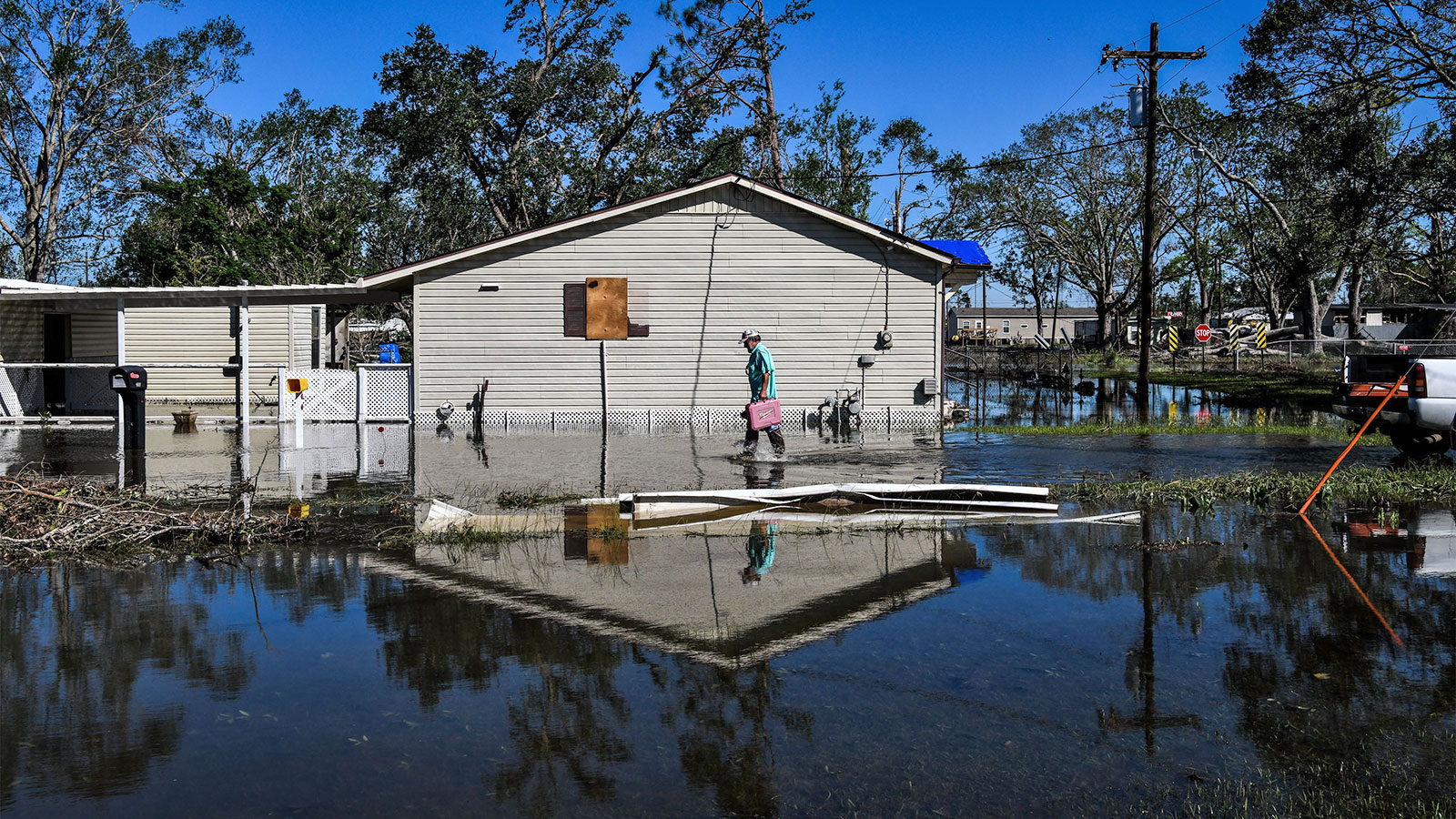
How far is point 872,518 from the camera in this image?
31.6ft

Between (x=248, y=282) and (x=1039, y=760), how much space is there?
3871cm

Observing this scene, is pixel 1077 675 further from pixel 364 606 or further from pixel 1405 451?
pixel 1405 451

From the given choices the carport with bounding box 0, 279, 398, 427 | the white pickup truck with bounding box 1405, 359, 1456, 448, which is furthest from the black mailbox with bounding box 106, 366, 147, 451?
the white pickup truck with bounding box 1405, 359, 1456, 448

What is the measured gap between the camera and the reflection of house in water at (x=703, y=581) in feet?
19.6

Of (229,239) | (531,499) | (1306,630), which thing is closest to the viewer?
(1306,630)

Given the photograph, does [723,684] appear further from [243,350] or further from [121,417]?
[243,350]

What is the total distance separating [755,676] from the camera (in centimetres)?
515

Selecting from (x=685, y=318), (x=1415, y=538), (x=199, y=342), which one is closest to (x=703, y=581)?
(x=1415, y=538)

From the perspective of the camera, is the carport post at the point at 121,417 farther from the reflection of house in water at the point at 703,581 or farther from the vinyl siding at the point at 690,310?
the reflection of house in water at the point at 703,581

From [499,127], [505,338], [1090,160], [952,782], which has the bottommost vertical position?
[952,782]

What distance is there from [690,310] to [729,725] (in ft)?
55.2

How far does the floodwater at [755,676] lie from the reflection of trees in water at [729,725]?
0.06 feet

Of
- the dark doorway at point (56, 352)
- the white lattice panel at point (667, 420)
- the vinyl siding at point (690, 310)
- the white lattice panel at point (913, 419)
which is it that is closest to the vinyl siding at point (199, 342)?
the dark doorway at point (56, 352)

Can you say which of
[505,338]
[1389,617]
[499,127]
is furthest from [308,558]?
[499,127]
